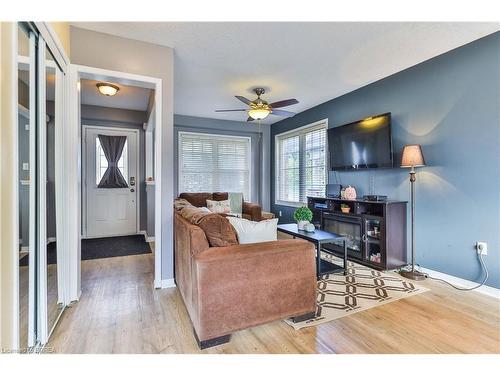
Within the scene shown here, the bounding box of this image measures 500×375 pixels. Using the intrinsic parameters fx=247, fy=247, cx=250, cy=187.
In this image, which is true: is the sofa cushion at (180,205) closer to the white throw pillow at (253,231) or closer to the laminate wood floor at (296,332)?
the laminate wood floor at (296,332)

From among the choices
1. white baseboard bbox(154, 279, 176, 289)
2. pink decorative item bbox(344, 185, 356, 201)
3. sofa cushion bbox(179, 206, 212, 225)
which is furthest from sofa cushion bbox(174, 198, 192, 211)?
pink decorative item bbox(344, 185, 356, 201)

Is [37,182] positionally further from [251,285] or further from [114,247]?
[114,247]

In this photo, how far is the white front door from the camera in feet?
15.8

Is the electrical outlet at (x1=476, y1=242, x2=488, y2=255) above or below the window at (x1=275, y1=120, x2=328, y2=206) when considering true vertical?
below

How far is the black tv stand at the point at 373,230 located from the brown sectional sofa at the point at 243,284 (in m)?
1.62

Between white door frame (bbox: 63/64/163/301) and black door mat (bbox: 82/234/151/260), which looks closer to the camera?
white door frame (bbox: 63/64/163/301)

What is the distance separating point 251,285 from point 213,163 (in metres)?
4.33

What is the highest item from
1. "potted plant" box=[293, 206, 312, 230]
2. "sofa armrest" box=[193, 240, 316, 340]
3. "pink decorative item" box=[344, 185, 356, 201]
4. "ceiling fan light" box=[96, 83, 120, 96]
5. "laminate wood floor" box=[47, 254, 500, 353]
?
"ceiling fan light" box=[96, 83, 120, 96]

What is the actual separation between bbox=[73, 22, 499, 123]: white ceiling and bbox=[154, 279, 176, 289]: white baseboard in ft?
8.24

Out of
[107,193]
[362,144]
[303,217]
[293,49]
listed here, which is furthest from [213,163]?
[293,49]

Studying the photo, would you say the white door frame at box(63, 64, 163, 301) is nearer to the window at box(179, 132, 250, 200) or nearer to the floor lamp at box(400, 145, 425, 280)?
the window at box(179, 132, 250, 200)

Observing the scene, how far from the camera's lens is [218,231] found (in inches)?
71.6

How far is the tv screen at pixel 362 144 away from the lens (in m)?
3.28
